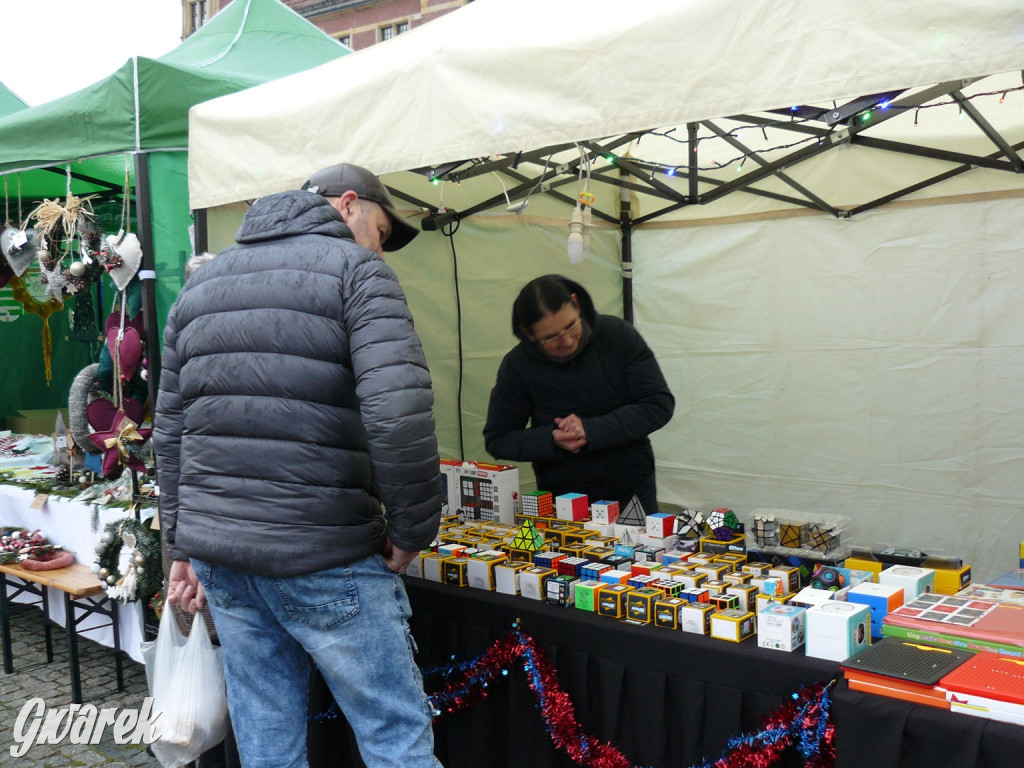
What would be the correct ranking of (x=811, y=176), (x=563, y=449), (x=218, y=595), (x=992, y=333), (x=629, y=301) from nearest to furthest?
(x=218, y=595) → (x=563, y=449) → (x=992, y=333) → (x=811, y=176) → (x=629, y=301)

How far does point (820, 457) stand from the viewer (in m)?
4.33

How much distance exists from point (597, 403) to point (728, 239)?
1842 millimetres

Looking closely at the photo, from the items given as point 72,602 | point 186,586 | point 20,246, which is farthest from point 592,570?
point 20,246

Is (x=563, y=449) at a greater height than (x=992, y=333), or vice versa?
(x=992, y=333)

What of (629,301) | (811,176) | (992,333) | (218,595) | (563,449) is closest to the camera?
(218,595)

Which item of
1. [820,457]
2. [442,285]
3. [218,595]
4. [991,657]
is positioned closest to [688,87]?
[991,657]

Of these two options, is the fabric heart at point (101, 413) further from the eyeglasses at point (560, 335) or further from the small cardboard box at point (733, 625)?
the small cardboard box at point (733, 625)

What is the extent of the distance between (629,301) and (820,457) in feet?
4.39

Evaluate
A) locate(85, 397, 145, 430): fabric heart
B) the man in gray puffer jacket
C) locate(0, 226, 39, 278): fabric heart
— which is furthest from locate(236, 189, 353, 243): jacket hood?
locate(0, 226, 39, 278): fabric heart

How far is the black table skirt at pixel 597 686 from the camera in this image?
1655mm

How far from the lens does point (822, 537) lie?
224 cm

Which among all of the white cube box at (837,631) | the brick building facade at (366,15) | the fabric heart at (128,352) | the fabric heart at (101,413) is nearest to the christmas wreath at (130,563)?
the fabric heart at (101,413)

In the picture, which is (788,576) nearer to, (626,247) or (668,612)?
(668,612)

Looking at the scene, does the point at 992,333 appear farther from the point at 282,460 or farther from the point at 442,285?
the point at 282,460
